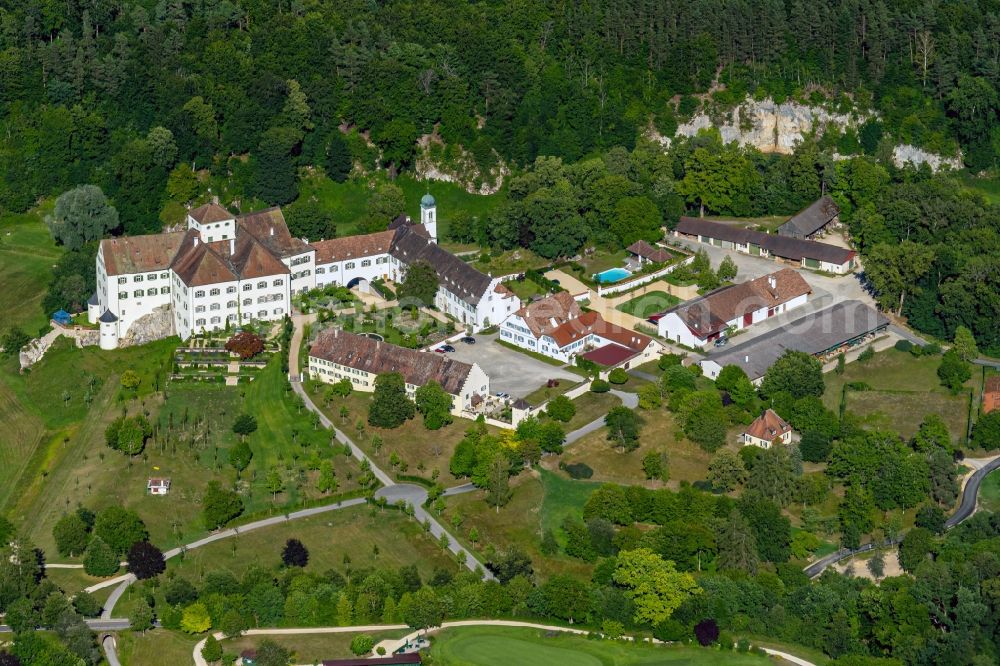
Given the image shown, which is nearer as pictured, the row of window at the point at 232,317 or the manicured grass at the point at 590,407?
the manicured grass at the point at 590,407

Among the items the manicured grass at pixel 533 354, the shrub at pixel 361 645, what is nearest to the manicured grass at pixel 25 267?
the manicured grass at pixel 533 354

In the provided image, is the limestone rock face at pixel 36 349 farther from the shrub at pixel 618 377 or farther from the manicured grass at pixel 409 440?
the shrub at pixel 618 377

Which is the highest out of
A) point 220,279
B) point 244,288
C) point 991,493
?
point 220,279

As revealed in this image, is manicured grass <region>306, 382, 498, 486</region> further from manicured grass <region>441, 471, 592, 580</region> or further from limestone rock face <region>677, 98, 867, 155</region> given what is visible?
limestone rock face <region>677, 98, 867, 155</region>

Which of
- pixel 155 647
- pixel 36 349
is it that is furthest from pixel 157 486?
pixel 36 349

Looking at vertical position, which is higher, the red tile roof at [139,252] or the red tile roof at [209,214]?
the red tile roof at [209,214]

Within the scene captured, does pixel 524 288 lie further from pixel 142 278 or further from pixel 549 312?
pixel 142 278

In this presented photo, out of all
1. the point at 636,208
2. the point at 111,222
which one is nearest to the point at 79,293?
the point at 111,222
